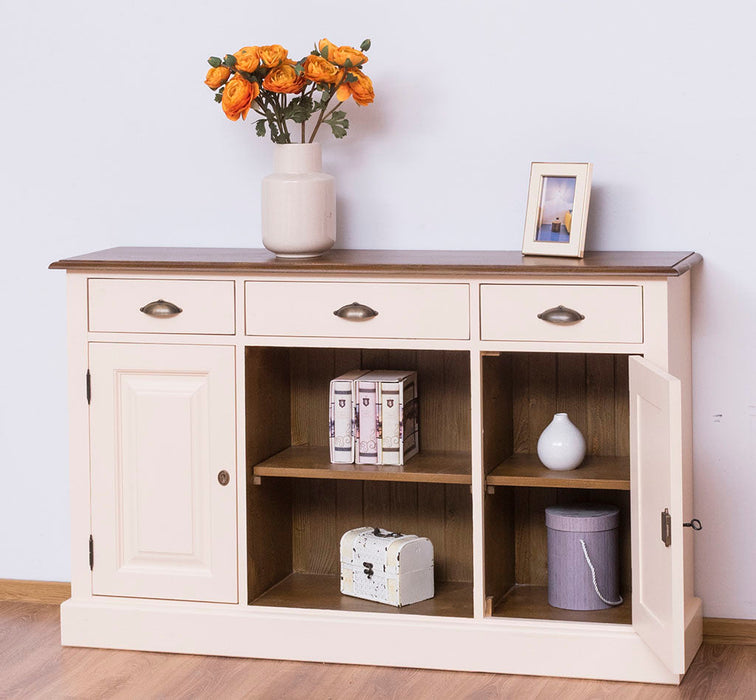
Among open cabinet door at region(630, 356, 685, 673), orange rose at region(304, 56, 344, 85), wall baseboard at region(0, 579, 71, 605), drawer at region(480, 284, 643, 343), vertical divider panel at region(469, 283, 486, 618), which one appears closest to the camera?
open cabinet door at region(630, 356, 685, 673)

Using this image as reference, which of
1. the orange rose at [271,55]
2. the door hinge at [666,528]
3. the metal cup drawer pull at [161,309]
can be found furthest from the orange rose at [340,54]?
the door hinge at [666,528]

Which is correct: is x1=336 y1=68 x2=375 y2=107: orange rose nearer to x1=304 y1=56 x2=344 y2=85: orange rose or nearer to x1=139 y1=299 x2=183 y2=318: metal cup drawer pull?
x1=304 y1=56 x2=344 y2=85: orange rose

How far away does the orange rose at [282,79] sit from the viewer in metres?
3.08

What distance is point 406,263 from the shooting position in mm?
2984

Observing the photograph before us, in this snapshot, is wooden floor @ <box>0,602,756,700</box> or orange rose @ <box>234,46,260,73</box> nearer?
wooden floor @ <box>0,602,756,700</box>

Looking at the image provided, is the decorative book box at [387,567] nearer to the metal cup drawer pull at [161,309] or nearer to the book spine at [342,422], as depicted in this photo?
the book spine at [342,422]

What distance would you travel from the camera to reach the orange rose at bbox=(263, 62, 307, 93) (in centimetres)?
308

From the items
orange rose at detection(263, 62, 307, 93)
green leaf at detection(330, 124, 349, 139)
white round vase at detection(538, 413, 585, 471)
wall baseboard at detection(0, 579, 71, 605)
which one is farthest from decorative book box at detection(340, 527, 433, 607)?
orange rose at detection(263, 62, 307, 93)

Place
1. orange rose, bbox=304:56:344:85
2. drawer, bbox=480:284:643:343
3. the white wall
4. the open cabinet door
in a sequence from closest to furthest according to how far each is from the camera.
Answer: the open cabinet door
drawer, bbox=480:284:643:343
orange rose, bbox=304:56:344:85
the white wall

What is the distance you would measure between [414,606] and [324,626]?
0.77 ft

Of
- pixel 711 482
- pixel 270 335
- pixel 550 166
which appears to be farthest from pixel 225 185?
pixel 711 482

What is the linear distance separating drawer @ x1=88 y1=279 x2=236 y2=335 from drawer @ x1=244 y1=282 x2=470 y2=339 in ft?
0.24

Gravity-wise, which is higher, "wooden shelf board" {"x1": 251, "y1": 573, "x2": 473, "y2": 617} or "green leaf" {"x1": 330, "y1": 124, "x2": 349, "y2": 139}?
"green leaf" {"x1": 330, "y1": 124, "x2": 349, "y2": 139}

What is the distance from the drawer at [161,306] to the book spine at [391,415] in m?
0.42
